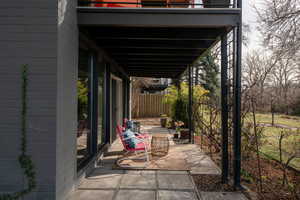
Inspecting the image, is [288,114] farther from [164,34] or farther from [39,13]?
[39,13]

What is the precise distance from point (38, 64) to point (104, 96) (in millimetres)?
2895

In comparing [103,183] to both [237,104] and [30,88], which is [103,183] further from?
[237,104]

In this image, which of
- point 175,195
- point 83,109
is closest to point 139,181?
point 175,195

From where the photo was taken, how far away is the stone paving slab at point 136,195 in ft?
10.4

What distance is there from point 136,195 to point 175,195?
1.91 ft

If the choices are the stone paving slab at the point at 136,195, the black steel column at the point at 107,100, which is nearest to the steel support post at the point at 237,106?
the stone paving slab at the point at 136,195

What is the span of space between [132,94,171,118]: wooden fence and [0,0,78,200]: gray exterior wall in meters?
13.0

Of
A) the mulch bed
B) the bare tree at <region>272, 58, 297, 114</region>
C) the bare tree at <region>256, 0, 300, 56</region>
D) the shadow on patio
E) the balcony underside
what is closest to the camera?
the shadow on patio

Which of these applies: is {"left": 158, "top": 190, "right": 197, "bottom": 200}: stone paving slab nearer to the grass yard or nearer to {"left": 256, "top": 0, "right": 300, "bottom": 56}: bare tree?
the grass yard

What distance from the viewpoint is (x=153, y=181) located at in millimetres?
3822

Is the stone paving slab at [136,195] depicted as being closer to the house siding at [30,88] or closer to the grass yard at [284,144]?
the house siding at [30,88]

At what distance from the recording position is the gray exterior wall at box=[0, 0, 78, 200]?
2.76m

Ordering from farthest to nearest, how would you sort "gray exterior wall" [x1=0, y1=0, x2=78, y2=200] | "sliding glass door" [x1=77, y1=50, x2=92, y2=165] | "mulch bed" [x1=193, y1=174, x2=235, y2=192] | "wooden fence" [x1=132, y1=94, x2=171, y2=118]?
"wooden fence" [x1=132, y1=94, x2=171, y2=118] → "sliding glass door" [x1=77, y1=50, x2=92, y2=165] → "mulch bed" [x1=193, y1=174, x2=235, y2=192] → "gray exterior wall" [x1=0, y1=0, x2=78, y2=200]

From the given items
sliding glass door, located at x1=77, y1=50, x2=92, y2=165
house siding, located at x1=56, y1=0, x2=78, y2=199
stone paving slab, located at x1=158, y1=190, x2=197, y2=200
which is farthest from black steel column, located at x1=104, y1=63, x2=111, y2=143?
stone paving slab, located at x1=158, y1=190, x2=197, y2=200
